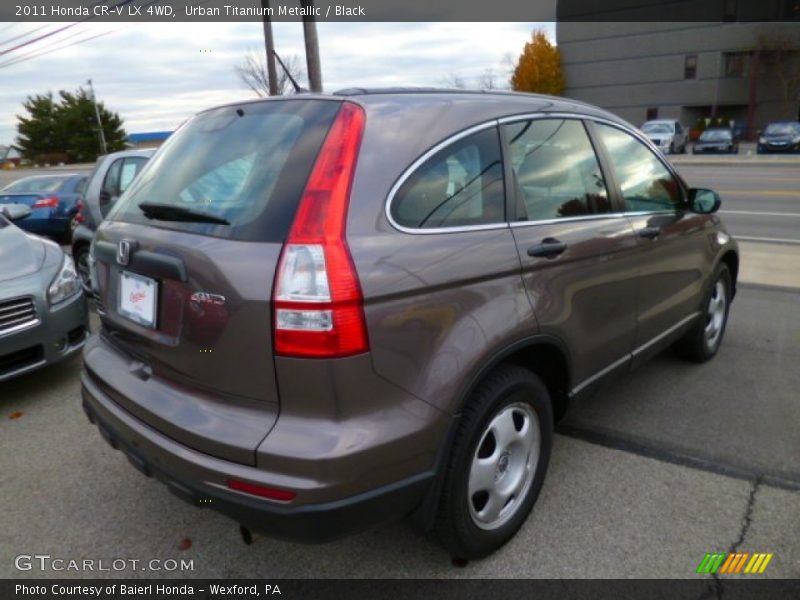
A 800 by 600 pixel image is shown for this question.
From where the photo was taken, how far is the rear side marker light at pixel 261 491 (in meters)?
1.80

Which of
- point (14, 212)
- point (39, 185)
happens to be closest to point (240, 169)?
point (14, 212)

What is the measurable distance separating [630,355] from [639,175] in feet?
3.29

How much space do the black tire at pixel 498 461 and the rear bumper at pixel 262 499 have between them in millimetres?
164

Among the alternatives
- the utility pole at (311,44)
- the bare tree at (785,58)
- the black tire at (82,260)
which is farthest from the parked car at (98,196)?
the bare tree at (785,58)

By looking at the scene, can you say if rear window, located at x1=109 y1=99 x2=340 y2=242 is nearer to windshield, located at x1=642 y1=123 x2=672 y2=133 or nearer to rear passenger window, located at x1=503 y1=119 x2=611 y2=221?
rear passenger window, located at x1=503 y1=119 x2=611 y2=221

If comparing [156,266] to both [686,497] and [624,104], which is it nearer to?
[686,497]

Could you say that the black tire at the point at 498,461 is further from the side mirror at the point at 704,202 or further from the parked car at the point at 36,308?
the parked car at the point at 36,308

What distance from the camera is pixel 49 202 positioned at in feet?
35.5

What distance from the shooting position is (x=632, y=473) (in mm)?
2984

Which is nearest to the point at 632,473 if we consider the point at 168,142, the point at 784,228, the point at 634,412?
the point at 634,412

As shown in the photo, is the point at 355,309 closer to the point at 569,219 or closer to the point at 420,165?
the point at 420,165

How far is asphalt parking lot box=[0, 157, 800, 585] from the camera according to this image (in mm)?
2414

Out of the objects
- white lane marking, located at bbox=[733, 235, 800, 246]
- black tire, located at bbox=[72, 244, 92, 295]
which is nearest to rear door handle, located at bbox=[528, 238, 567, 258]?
black tire, located at bbox=[72, 244, 92, 295]

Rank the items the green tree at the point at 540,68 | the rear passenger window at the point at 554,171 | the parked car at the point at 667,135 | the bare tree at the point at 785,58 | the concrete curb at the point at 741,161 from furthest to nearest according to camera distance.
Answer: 1. the green tree at the point at 540,68
2. the bare tree at the point at 785,58
3. the parked car at the point at 667,135
4. the concrete curb at the point at 741,161
5. the rear passenger window at the point at 554,171
